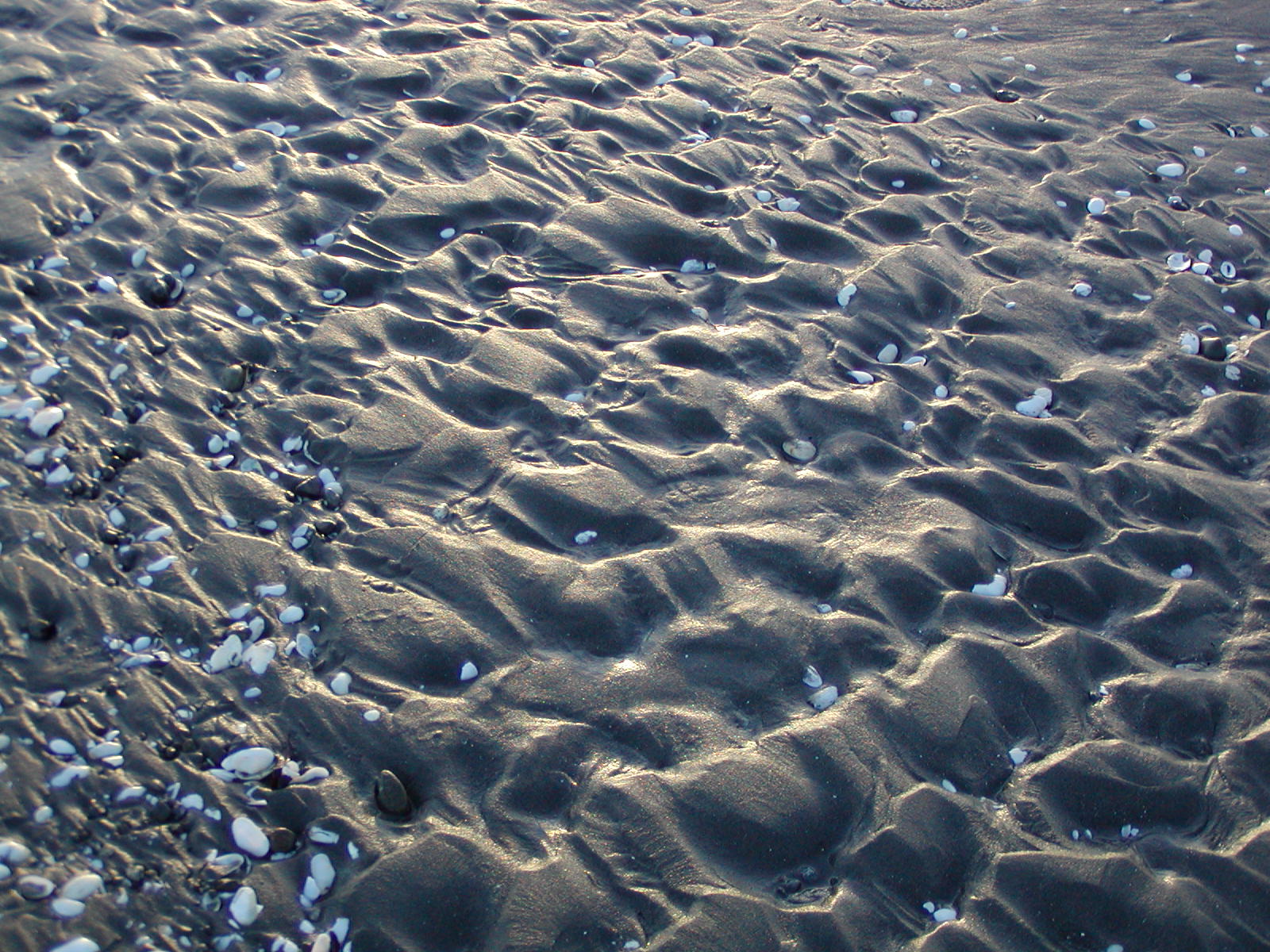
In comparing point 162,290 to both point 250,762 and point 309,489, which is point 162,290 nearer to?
point 309,489

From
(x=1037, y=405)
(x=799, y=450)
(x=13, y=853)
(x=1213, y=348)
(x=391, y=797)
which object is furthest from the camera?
(x=1213, y=348)

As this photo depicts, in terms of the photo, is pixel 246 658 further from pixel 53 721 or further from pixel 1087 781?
pixel 1087 781

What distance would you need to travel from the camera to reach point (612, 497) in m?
2.91

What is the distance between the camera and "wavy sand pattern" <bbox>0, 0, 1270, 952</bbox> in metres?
2.19

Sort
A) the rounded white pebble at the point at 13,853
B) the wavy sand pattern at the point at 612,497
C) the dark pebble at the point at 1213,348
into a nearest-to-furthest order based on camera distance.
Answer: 1. the rounded white pebble at the point at 13,853
2. the wavy sand pattern at the point at 612,497
3. the dark pebble at the point at 1213,348

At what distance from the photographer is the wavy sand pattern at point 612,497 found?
219cm

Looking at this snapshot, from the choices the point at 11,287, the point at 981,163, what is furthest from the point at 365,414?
the point at 981,163

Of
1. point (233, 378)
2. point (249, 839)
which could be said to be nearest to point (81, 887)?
point (249, 839)

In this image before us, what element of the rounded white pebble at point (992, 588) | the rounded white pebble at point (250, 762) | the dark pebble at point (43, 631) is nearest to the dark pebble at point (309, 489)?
the dark pebble at point (43, 631)

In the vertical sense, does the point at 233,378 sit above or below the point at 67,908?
above

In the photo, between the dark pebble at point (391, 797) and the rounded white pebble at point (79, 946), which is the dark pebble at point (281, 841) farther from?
the rounded white pebble at point (79, 946)

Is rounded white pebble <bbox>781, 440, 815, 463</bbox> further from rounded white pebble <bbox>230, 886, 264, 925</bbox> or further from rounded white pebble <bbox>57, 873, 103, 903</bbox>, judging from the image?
rounded white pebble <bbox>57, 873, 103, 903</bbox>

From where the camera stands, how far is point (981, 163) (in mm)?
4367

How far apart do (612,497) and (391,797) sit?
1130mm
